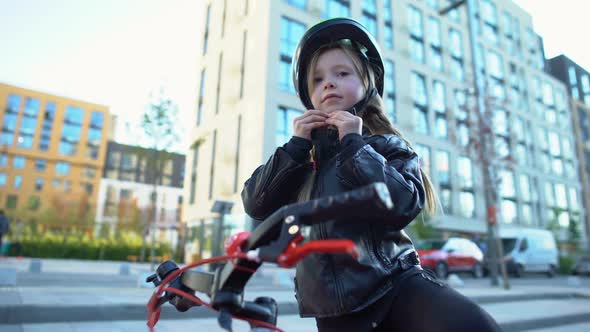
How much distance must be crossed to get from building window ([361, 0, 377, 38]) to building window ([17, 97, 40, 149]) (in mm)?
57306

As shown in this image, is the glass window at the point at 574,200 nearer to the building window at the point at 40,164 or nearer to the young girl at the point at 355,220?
the young girl at the point at 355,220

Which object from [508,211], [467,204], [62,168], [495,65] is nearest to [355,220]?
[467,204]

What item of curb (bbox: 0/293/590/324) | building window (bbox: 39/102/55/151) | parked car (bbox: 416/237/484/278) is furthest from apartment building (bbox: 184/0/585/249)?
building window (bbox: 39/102/55/151)

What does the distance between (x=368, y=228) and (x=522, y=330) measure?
485 centimetres

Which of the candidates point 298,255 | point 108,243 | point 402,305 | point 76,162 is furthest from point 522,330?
point 76,162

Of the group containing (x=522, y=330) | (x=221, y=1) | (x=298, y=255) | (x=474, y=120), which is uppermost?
(x=221, y=1)

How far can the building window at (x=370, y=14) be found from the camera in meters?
25.7

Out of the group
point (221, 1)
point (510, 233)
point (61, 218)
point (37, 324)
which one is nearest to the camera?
point (37, 324)

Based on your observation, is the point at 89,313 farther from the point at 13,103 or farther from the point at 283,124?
the point at 13,103

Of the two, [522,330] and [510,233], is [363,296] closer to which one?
[522,330]

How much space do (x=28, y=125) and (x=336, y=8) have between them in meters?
57.1

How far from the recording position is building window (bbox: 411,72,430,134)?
27.6 m

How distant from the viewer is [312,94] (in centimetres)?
140

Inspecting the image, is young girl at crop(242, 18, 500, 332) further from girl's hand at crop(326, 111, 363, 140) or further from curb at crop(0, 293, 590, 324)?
curb at crop(0, 293, 590, 324)
